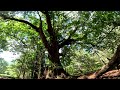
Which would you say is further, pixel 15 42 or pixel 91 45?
pixel 15 42

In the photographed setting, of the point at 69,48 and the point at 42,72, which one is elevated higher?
the point at 69,48

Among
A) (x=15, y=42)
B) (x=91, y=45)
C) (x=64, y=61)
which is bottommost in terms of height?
(x=64, y=61)

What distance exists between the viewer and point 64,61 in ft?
45.7

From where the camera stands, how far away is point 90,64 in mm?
18328
